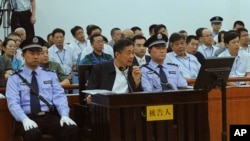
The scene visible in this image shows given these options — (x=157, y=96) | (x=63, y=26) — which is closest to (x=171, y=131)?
(x=157, y=96)

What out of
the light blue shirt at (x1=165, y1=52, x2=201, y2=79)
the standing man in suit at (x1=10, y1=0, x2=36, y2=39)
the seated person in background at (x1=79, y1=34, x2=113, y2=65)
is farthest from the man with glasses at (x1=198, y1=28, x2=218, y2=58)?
the standing man in suit at (x1=10, y1=0, x2=36, y2=39)

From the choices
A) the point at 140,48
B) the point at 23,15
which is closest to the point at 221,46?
the point at 140,48

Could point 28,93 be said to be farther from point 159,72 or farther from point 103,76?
point 159,72

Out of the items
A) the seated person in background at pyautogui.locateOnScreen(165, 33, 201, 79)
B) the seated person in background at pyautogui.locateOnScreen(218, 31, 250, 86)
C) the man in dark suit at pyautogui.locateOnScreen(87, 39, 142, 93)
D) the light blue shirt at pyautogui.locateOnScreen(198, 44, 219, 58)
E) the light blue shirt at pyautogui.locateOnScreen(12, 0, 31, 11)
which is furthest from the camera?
the light blue shirt at pyautogui.locateOnScreen(12, 0, 31, 11)

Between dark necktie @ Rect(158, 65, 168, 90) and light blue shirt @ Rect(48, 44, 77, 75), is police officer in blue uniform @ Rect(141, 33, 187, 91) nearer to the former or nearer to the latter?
dark necktie @ Rect(158, 65, 168, 90)

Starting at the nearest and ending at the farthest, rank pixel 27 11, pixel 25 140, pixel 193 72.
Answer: pixel 25 140
pixel 193 72
pixel 27 11

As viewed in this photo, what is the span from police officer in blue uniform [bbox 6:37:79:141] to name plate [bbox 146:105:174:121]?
0.81 meters

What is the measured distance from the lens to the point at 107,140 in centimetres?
431

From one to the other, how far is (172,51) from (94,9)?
403 cm

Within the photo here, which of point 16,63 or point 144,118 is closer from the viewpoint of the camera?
point 144,118

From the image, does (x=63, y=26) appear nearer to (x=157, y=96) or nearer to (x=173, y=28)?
(x=173, y=28)

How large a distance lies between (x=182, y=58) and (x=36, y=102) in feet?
7.72

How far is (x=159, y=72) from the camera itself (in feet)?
17.1

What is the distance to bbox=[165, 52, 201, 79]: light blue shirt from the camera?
21.5ft
